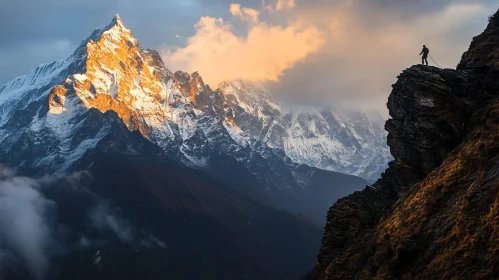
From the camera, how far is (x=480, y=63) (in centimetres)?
5781

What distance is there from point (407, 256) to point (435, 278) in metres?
5.53

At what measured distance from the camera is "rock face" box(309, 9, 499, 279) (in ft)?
107

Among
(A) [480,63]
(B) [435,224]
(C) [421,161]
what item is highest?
(A) [480,63]

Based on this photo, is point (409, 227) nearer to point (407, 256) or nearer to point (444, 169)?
point (407, 256)

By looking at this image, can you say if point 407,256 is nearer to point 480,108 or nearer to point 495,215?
point 495,215

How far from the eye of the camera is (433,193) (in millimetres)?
42656

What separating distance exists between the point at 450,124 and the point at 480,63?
12002 millimetres

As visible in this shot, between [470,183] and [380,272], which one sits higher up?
[470,183]

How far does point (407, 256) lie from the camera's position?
3747 centimetres

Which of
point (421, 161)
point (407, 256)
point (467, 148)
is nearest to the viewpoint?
point (407, 256)

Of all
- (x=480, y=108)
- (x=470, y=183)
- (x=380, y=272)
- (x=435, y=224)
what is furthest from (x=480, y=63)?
(x=380, y=272)

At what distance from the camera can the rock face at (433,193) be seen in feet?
107

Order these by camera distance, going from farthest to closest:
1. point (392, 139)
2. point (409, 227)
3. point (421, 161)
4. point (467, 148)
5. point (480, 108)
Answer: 1. point (392, 139)
2. point (421, 161)
3. point (480, 108)
4. point (467, 148)
5. point (409, 227)

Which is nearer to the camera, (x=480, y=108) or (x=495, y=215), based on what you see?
(x=495, y=215)
